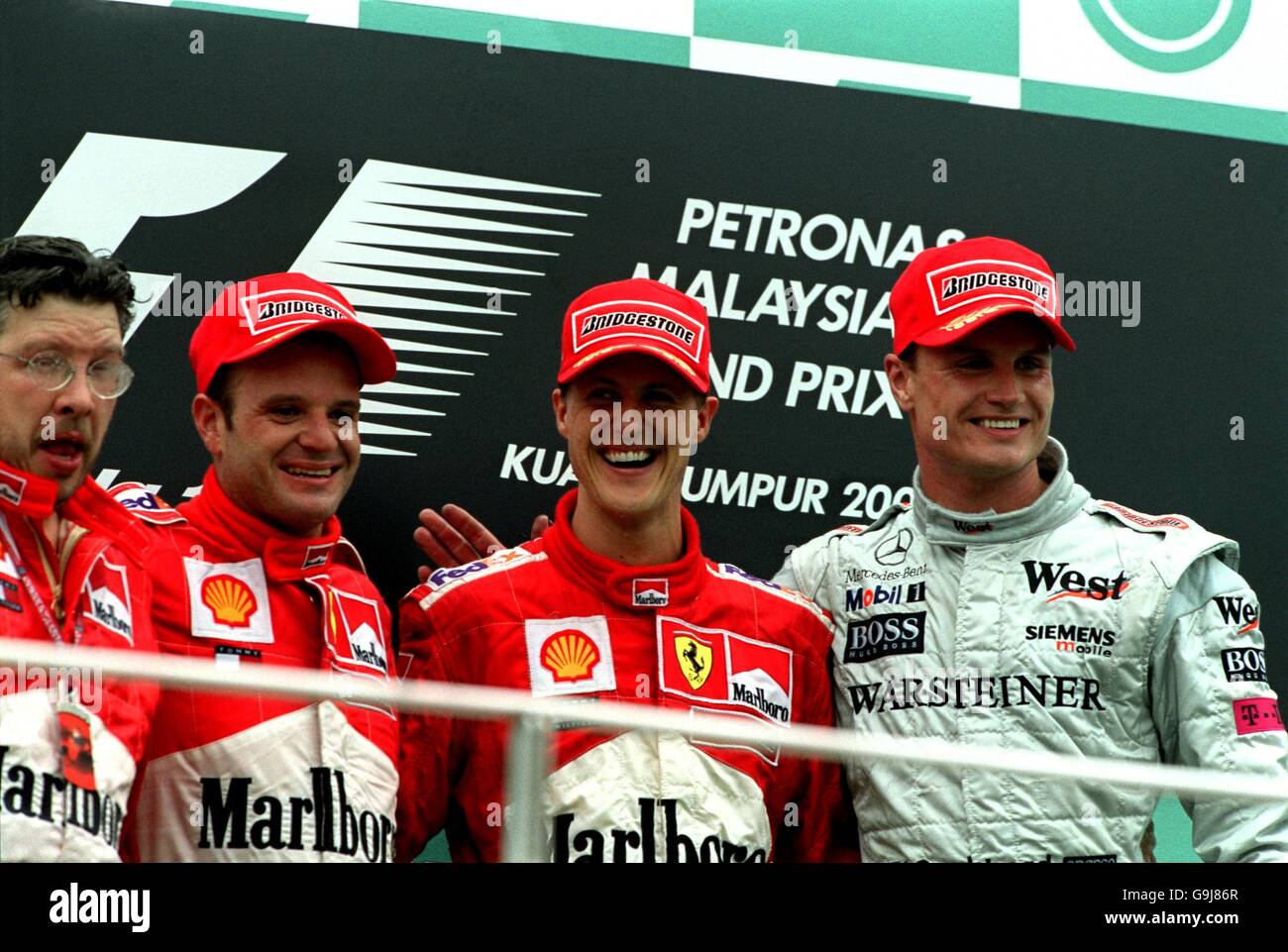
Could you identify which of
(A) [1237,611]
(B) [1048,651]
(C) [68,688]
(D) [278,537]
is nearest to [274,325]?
(D) [278,537]

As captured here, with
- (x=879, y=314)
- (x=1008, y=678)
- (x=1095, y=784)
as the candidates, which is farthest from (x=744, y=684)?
(x=879, y=314)

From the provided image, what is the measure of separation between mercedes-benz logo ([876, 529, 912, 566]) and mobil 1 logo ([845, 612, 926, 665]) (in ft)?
0.36

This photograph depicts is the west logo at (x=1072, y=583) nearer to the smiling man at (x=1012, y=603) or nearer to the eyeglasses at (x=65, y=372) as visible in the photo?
the smiling man at (x=1012, y=603)

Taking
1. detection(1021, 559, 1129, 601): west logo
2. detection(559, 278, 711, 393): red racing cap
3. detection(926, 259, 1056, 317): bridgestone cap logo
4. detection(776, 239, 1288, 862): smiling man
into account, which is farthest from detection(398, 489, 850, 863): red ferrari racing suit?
detection(926, 259, 1056, 317): bridgestone cap logo

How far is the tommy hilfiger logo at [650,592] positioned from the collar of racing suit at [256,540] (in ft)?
1.63

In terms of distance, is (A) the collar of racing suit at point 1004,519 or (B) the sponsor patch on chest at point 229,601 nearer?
(B) the sponsor patch on chest at point 229,601

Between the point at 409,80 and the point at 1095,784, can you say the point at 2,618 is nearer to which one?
the point at 1095,784

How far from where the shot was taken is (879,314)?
12.1 feet

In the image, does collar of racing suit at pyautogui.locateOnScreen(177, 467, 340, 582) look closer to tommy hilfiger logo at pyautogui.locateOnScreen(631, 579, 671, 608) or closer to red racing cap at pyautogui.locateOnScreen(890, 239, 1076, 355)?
tommy hilfiger logo at pyautogui.locateOnScreen(631, 579, 671, 608)

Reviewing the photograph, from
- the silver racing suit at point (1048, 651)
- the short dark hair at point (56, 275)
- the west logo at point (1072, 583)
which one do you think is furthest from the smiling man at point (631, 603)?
the short dark hair at point (56, 275)

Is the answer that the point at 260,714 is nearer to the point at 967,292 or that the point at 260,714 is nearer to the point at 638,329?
the point at 638,329

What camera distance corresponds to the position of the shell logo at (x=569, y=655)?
112 inches

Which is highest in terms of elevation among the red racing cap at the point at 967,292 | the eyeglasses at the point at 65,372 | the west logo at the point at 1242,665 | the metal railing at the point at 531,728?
the red racing cap at the point at 967,292

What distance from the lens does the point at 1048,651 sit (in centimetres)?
290
